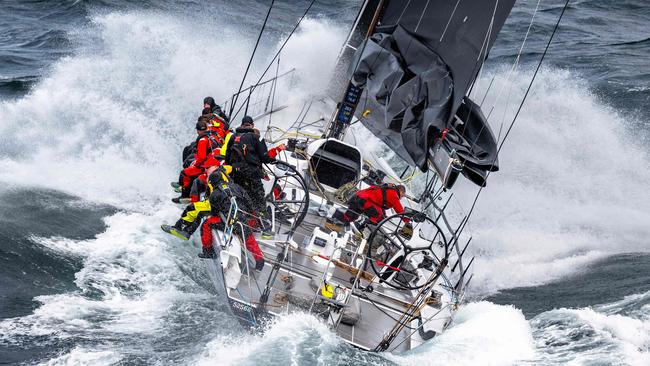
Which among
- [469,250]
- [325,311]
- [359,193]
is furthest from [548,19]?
[325,311]

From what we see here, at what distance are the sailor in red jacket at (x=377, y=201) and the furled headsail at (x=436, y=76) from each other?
407 millimetres

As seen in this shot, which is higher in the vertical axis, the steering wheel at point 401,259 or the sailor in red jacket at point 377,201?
the sailor in red jacket at point 377,201

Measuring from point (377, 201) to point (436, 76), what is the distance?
1.47m

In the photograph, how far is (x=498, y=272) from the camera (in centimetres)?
942

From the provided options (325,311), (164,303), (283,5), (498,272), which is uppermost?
(283,5)

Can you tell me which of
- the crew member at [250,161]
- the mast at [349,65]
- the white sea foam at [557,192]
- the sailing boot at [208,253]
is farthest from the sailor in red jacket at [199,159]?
the white sea foam at [557,192]

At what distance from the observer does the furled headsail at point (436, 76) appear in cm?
711

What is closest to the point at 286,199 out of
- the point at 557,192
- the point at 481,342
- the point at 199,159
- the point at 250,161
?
the point at 250,161

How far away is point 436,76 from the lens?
24.1 ft

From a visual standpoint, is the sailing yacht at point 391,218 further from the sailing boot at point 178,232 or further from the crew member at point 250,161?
the sailing boot at point 178,232

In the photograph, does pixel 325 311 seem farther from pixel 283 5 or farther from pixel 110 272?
pixel 283 5

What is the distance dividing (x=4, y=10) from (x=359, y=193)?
13518mm

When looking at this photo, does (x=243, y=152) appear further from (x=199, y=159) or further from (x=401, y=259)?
(x=401, y=259)

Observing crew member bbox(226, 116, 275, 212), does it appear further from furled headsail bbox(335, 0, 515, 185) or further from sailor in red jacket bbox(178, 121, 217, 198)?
furled headsail bbox(335, 0, 515, 185)
